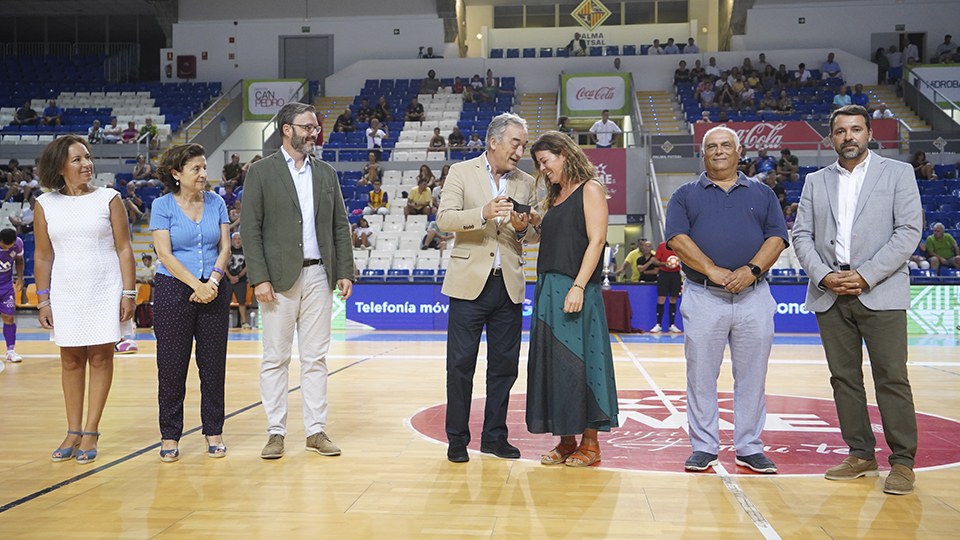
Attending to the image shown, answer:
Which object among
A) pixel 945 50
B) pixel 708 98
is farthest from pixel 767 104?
pixel 945 50

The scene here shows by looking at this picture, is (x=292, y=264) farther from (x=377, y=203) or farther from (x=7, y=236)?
(x=377, y=203)

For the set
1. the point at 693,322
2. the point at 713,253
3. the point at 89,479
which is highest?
the point at 713,253

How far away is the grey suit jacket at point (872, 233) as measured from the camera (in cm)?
336

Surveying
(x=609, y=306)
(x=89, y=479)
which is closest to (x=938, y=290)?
(x=609, y=306)

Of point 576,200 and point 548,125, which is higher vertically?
point 548,125

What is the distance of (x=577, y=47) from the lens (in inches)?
845

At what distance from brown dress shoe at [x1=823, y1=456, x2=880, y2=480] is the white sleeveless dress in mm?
3541

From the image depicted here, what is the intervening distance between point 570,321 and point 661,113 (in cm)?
1676

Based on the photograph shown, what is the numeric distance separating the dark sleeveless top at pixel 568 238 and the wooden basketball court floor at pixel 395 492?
3.18 ft

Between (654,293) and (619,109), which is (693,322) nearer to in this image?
(654,293)

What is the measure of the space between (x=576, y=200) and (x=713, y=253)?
707 mm

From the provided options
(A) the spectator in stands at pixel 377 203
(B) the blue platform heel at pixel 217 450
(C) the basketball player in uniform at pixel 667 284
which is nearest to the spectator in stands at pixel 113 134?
(A) the spectator in stands at pixel 377 203

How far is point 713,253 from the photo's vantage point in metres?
3.59

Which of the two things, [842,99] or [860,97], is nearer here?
[842,99]
